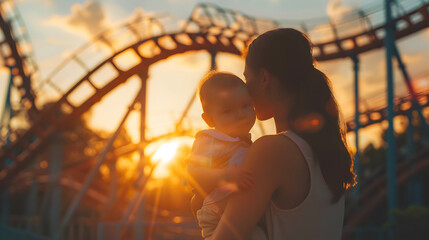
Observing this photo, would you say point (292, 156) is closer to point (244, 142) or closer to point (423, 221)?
point (244, 142)

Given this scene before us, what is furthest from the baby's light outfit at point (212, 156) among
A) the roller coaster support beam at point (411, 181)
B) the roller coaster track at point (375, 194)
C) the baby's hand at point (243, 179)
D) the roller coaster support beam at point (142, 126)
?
the roller coaster support beam at point (411, 181)

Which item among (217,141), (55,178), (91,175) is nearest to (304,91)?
(217,141)

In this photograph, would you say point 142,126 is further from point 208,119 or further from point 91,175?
point 208,119

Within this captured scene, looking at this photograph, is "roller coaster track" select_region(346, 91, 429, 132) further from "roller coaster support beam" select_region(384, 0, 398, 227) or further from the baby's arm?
the baby's arm

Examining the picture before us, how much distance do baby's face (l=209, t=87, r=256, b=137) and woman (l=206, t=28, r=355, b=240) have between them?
0.26 feet

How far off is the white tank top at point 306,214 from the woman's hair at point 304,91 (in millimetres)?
53

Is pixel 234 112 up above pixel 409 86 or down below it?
above

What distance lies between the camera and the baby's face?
1.42 m

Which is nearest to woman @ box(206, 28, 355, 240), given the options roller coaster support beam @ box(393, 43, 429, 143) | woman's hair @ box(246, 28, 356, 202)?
woman's hair @ box(246, 28, 356, 202)

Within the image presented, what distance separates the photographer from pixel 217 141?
1.38m

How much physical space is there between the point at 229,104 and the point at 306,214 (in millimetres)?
521

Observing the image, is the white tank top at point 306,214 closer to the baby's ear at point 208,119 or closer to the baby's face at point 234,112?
the baby's face at point 234,112

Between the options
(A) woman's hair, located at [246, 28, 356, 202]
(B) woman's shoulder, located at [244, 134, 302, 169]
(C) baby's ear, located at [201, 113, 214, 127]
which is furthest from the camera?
(C) baby's ear, located at [201, 113, 214, 127]

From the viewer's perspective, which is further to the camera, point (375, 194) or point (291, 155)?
point (375, 194)
